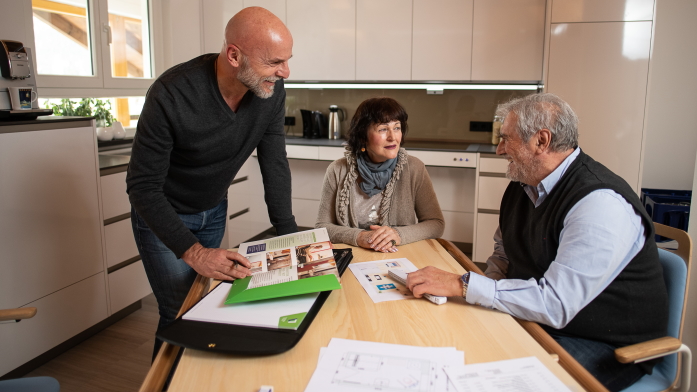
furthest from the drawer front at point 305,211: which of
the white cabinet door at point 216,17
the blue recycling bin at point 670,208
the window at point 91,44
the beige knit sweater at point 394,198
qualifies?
the blue recycling bin at point 670,208

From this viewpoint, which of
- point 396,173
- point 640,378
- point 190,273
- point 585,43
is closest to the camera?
point 640,378

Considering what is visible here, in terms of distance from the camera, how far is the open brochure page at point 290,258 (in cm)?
127

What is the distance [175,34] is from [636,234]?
3786mm

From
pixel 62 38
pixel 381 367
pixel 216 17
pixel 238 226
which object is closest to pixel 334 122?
pixel 238 226

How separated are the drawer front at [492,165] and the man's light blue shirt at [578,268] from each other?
2.34 m

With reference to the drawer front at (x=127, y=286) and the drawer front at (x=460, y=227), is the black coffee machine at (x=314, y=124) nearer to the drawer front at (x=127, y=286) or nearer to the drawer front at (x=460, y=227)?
the drawer front at (x=460, y=227)

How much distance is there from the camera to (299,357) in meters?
1.02

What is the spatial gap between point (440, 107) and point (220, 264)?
3235 millimetres

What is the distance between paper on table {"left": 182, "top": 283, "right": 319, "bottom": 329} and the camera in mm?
1115

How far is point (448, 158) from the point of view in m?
3.71

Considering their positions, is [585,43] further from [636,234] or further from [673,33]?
[636,234]

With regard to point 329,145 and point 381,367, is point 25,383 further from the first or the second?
point 329,145

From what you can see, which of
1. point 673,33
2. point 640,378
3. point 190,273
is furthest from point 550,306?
point 673,33

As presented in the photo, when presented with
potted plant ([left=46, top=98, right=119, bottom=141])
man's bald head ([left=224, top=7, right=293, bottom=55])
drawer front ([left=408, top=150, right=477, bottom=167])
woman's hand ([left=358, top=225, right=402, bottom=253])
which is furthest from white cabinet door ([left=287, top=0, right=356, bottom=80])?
man's bald head ([left=224, top=7, right=293, bottom=55])
